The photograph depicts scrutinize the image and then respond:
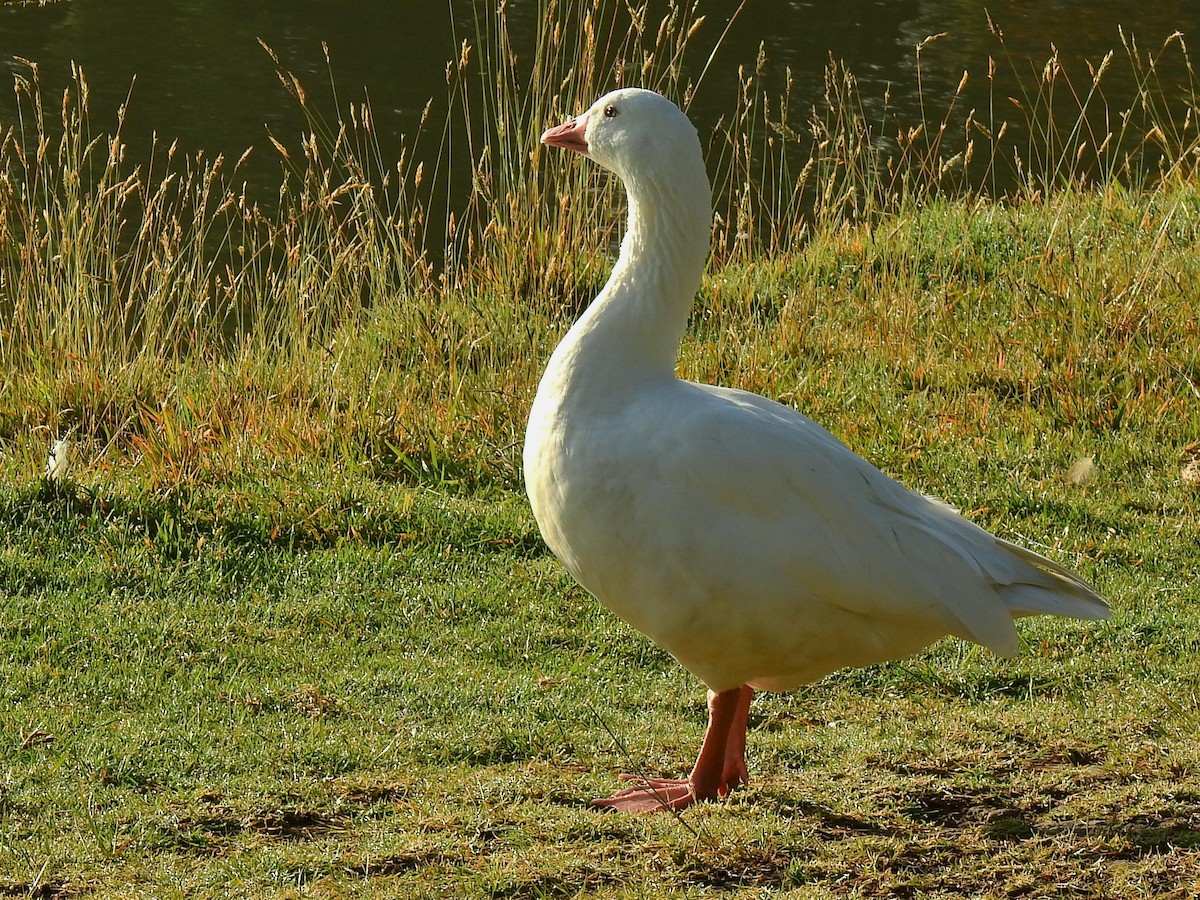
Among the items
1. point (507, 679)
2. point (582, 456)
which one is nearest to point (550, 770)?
point (507, 679)

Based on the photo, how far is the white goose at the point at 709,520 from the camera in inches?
145

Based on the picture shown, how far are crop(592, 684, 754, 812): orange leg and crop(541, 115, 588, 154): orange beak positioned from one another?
1.64 m

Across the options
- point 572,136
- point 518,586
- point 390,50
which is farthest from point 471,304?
point 390,50

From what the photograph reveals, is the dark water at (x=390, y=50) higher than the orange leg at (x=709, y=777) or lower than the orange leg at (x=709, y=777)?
higher

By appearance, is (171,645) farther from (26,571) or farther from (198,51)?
(198,51)

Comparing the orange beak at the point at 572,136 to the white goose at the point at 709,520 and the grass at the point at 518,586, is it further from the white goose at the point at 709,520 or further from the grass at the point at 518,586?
the grass at the point at 518,586

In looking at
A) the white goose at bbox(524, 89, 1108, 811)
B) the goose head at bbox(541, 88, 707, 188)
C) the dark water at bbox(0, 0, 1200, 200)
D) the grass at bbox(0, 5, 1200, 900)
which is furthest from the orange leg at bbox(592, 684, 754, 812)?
the dark water at bbox(0, 0, 1200, 200)

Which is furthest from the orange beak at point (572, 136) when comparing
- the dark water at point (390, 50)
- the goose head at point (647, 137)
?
the dark water at point (390, 50)

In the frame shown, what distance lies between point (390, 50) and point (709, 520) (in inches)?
490

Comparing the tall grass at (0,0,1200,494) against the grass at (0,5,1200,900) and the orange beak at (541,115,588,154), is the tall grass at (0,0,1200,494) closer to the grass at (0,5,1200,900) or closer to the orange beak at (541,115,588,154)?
the grass at (0,5,1200,900)

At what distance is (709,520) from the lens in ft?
12.0

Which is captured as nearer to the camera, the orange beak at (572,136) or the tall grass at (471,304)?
the orange beak at (572,136)

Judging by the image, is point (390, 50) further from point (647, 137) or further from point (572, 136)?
point (647, 137)

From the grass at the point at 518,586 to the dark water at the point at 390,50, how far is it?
13.6 ft
